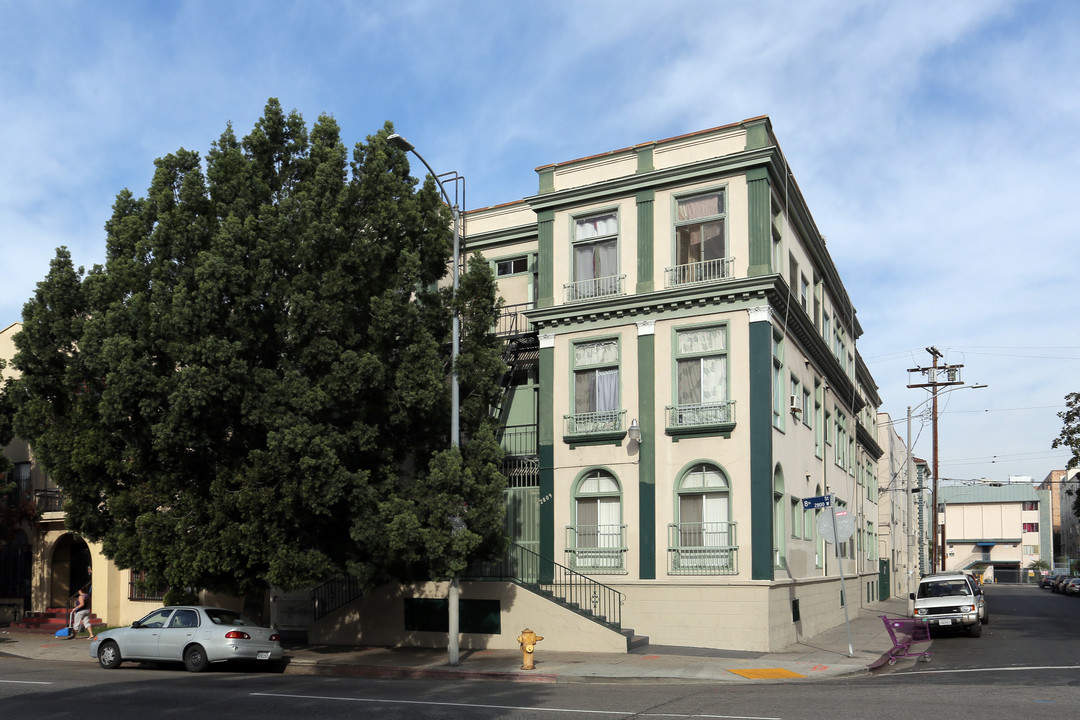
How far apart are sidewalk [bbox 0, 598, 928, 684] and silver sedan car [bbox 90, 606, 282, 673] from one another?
1.16 metres

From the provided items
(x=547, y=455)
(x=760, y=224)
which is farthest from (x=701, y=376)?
(x=547, y=455)

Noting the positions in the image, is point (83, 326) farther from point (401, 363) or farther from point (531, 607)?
point (531, 607)

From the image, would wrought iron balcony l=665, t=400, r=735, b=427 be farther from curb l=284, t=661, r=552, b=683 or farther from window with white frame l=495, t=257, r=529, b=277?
curb l=284, t=661, r=552, b=683

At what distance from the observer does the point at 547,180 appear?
82.2 ft

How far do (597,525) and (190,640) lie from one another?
9467 millimetres

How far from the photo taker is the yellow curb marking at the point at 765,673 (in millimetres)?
17014

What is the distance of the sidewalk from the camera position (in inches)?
676

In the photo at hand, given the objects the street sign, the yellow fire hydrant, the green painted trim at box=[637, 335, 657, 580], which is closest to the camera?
the yellow fire hydrant

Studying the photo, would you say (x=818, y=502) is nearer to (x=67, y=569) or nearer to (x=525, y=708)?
(x=525, y=708)

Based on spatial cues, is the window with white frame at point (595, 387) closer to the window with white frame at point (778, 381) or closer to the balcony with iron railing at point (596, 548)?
the balcony with iron railing at point (596, 548)

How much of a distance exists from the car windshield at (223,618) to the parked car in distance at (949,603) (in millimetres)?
18281

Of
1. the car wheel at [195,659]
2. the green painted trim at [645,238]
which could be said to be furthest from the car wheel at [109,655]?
the green painted trim at [645,238]

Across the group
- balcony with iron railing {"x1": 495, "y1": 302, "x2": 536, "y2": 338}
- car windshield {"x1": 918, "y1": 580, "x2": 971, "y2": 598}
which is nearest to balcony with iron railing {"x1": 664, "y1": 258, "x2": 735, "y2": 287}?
balcony with iron railing {"x1": 495, "y1": 302, "x2": 536, "y2": 338}

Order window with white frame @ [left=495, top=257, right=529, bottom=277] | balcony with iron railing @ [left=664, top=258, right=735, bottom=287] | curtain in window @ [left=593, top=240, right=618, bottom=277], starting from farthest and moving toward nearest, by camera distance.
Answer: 1. window with white frame @ [left=495, top=257, right=529, bottom=277]
2. curtain in window @ [left=593, top=240, right=618, bottom=277]
3. balcony with iron railing @ [left=664, top=258, right=735, bottom=287]
